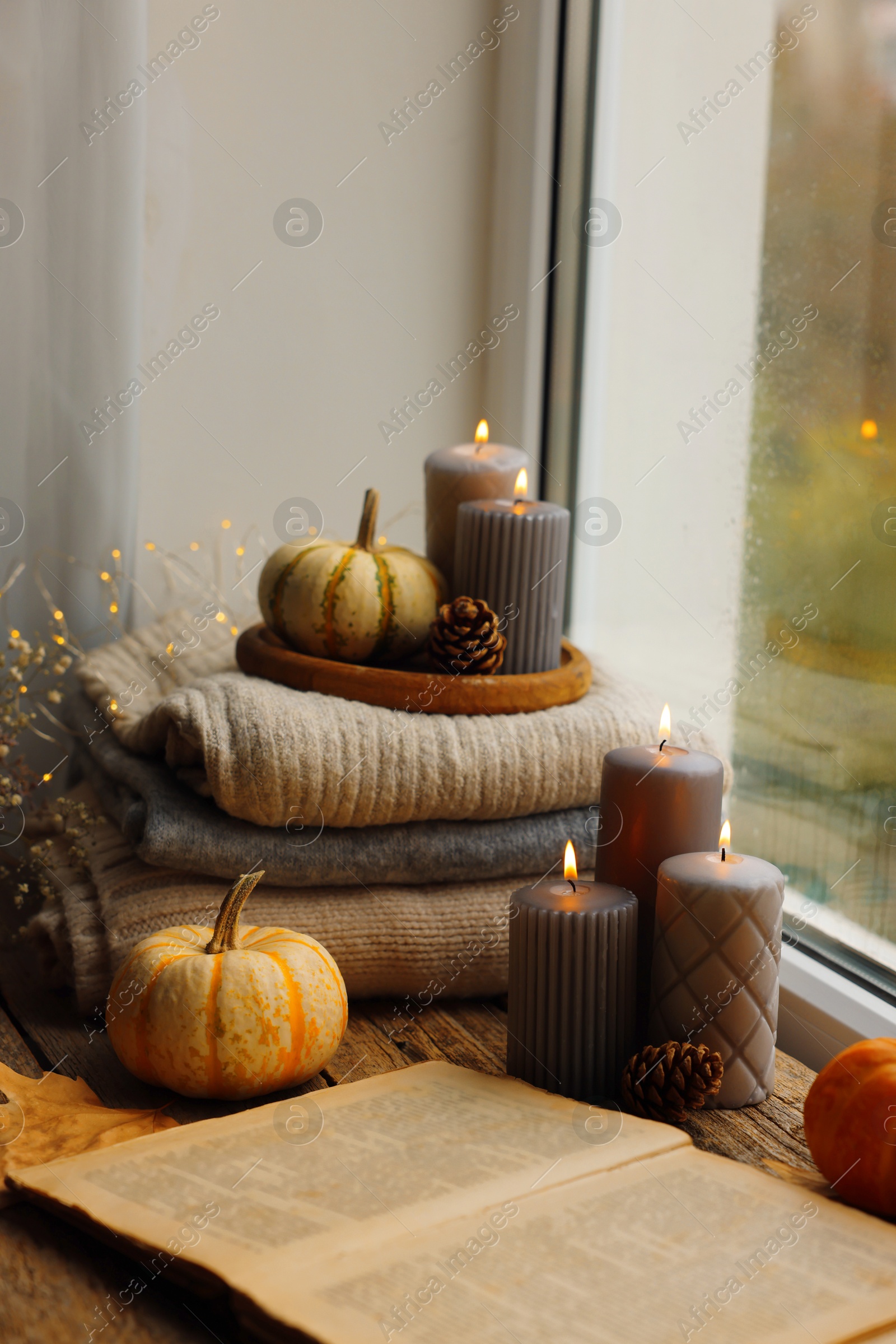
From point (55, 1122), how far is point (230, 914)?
14 cm

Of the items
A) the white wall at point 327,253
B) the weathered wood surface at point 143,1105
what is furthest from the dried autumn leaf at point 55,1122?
the white wall at point 327,253

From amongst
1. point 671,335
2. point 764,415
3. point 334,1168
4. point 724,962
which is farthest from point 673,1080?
point 671,335

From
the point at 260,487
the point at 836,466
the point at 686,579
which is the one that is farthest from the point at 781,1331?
the point at 260,487

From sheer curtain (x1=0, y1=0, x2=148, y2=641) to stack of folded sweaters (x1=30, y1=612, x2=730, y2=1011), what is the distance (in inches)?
8.9

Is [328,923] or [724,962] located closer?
[724,962]

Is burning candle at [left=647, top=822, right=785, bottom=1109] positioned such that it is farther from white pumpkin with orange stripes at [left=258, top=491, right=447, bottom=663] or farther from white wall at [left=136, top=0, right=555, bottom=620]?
white wall at [left=136, top=0, right=555, bottom=620]

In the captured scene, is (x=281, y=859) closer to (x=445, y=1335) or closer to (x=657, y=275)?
(x=445, y=1335)

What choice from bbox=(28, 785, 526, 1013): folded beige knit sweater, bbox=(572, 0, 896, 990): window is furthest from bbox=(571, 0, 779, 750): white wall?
bbox=(28, 785, 526, 1013): folded beige knit sweater

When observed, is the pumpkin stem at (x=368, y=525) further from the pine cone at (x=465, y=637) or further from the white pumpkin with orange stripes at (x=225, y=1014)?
the white pumpkin with orange stripes at (x=225, y=1014)

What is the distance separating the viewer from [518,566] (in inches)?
32.6

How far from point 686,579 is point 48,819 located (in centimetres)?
58

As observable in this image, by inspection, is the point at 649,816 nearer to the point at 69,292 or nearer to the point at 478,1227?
the point at 478,1227

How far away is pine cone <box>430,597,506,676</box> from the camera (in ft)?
2.66

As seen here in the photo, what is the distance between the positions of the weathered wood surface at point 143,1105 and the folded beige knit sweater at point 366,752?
14 centimetres
